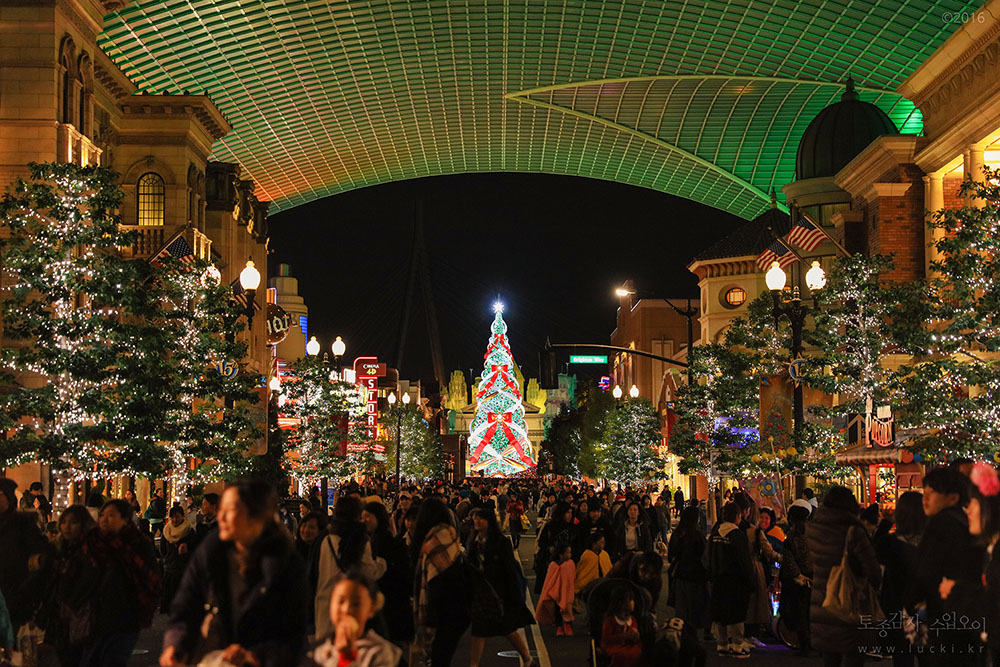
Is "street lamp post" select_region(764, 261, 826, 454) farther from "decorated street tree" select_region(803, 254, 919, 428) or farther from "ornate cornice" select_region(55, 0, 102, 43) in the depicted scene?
"ornate cornice" select_region(55, 0, 102, 43)

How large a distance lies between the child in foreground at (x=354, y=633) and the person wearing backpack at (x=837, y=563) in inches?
175

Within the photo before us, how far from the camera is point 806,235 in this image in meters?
35.8

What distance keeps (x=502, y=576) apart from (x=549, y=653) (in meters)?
2.97

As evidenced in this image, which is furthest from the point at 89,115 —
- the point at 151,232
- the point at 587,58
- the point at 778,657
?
the point at 587,58

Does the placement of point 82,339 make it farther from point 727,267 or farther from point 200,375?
point 727,267

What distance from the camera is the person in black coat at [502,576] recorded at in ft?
45.8

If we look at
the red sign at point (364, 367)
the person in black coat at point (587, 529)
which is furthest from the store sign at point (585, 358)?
the red sign at point (364, 367)

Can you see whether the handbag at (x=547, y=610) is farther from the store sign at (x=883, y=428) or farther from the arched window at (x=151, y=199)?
the arched window at (x=151, y=199)

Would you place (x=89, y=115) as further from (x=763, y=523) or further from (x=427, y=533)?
(x=427, y=533)

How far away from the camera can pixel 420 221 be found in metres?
148

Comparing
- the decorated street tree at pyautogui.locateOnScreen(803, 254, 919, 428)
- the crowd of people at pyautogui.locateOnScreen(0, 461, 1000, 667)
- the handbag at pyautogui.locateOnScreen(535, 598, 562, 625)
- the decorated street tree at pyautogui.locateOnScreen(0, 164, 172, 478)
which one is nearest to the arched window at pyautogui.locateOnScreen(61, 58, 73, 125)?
the decorated street tree at pyautogui.locateOnScreen(0, 164, 172, 478)

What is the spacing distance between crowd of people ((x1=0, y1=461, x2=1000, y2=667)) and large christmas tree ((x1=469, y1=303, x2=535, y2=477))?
148 m

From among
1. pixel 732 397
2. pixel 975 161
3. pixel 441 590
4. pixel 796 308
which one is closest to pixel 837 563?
pixel 441 590

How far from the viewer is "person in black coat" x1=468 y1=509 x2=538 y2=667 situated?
13.9 meters
